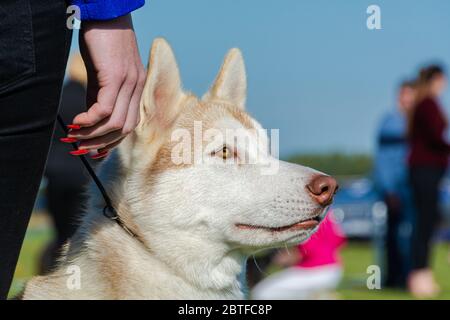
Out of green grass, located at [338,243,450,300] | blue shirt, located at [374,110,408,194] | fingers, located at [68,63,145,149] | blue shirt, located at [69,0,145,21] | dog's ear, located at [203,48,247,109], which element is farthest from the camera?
blue shirt, located at [374,110,408,194]

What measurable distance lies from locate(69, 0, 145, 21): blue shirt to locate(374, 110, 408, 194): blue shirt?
25.1ft

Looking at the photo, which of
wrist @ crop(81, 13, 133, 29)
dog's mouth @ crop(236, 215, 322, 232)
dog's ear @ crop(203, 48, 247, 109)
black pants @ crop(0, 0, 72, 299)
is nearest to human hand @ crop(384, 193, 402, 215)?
dog's ear @ crop(203, 48, 247, 109)

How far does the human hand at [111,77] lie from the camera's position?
2.14 meters

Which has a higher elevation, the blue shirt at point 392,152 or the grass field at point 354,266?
the blue shirt at point 392,152

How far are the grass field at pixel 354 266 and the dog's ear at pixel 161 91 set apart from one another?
6.88 feet

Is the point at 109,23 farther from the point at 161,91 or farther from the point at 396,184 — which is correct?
the point at 396,184

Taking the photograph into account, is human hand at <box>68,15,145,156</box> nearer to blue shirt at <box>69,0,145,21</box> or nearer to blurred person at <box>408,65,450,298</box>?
blue shirt at <box>69,0,145,21</box>

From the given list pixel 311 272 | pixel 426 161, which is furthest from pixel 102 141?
pixel 426 161

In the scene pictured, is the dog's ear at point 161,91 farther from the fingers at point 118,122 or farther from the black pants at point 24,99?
the black pants at point 24,99

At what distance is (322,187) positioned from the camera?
2986mm

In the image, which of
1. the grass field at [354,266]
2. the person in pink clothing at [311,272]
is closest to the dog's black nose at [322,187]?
the grass field at [354,266]

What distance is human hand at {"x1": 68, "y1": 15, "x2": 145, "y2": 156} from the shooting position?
2.14 meters

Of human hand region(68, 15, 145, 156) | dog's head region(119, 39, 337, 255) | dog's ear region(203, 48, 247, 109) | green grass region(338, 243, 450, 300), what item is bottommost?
green grass region(338, 243, 450, 300)

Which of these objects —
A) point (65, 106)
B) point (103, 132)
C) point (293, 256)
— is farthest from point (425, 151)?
point (103, 132)
